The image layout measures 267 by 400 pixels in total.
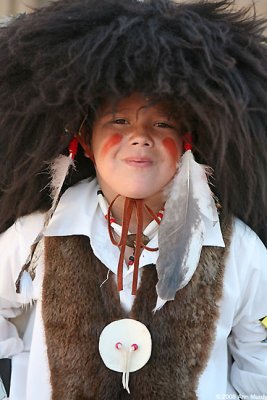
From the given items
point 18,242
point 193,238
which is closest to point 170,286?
point 193,238

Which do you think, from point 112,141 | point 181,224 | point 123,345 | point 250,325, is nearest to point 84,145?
point 112,141

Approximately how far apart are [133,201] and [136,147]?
4.5 inches

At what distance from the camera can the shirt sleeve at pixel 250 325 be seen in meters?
1.21

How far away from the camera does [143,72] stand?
0.96m

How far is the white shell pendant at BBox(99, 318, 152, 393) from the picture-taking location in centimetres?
113

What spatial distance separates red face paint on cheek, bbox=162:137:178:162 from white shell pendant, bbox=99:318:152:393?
0.31 meters

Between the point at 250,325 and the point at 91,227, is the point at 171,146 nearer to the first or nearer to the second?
the point at 91,227

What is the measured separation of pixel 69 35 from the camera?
99 centimetres

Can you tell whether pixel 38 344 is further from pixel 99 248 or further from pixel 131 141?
pixel 131 141

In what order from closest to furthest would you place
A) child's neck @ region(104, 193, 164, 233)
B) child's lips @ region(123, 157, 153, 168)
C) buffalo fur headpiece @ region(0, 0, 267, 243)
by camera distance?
buffalo fur headpiece @ region(0, 0, 267, 243) < child's lips @ region(123, 157, 153, 168) < child's neck @ region(104, 193, 164, 233)

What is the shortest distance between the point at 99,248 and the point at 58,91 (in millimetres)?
322

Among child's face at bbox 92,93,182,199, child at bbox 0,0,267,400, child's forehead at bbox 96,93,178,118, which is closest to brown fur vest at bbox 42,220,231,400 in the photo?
child at bbox 0,0,267,400

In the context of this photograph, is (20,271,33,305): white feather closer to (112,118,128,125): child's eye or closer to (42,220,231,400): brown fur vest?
(42,220,231,400): brown fur vest

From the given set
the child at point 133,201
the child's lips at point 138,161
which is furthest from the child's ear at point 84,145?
the child's lips at point 138,161
